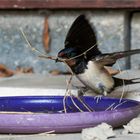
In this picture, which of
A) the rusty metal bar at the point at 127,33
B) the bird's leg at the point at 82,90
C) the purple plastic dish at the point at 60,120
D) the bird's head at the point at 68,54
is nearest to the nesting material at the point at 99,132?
the purple plastic dish at the point at 60,120

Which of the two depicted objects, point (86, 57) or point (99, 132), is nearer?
point (99, 132)

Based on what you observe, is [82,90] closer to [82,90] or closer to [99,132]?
[82,90]

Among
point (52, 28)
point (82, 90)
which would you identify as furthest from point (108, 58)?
point (52, 28)

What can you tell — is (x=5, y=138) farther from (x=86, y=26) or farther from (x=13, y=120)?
(x=86, y=26)

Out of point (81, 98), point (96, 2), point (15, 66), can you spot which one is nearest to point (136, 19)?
point (96, 2)

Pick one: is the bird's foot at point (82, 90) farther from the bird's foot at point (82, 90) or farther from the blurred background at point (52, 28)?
the blurred background at point (52, 28)

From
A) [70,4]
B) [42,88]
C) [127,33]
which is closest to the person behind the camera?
[42,88]
